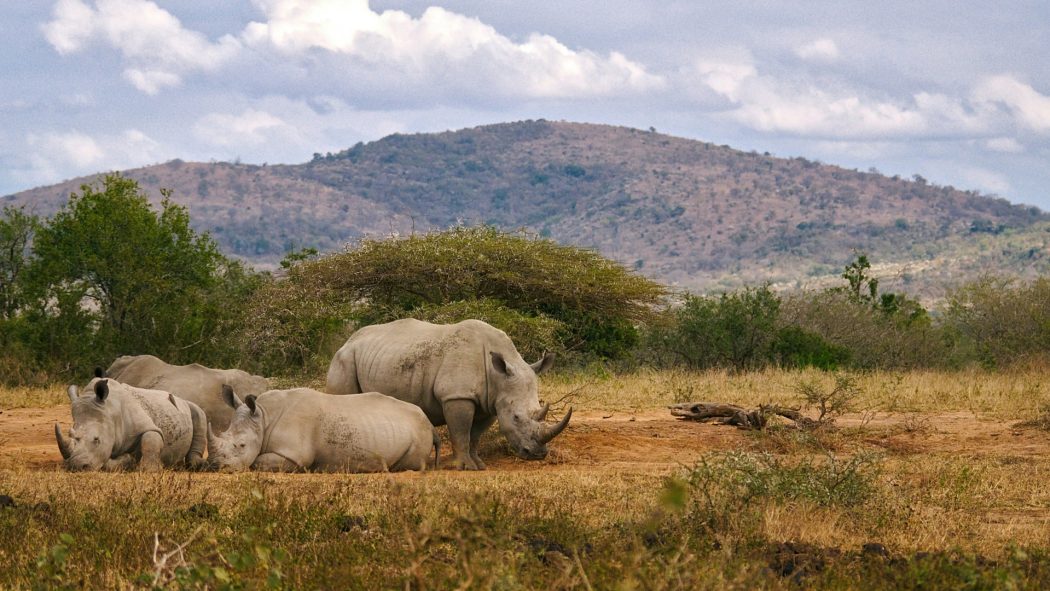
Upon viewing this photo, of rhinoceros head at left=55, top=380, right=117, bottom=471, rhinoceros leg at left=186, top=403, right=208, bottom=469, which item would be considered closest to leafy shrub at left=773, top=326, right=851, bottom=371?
rhinoceros leg at left=186, top=403, right=208, bottom=469

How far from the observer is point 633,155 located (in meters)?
193

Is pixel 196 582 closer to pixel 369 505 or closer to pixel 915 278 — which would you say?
pixel 369 505

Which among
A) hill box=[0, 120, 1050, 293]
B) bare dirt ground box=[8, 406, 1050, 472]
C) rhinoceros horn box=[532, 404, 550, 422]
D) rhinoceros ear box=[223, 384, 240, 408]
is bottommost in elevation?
bare dirt ground box=[8, 406, 1050, 472]

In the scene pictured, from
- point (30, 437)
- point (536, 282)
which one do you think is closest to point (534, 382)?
point (30, 437)

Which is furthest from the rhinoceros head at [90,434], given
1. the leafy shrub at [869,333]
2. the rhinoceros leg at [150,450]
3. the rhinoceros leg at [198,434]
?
the leafy shrub at [869,333]

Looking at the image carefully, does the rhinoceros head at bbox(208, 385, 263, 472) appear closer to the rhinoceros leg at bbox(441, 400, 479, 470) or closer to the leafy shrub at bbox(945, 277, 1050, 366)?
the rhinoceros leg at bbox(441, 400, 479, 470)

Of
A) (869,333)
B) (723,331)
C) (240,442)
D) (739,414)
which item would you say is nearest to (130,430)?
(240,442)

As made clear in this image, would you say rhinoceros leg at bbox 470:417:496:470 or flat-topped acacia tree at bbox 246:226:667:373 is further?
flat-topped acacia tree at bbox 246:226:667:373

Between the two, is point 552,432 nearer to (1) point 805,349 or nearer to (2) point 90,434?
(2) point 90,434

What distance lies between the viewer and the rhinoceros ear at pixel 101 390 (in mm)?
10641

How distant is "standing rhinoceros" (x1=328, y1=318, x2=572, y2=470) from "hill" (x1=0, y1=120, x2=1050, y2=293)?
99.7 metres

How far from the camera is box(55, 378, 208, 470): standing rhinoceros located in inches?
421

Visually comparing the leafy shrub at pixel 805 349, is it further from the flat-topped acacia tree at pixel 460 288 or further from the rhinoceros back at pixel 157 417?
the rhinoceros back at pixel 157 417

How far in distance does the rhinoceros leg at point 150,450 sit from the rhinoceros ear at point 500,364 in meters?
3.34
